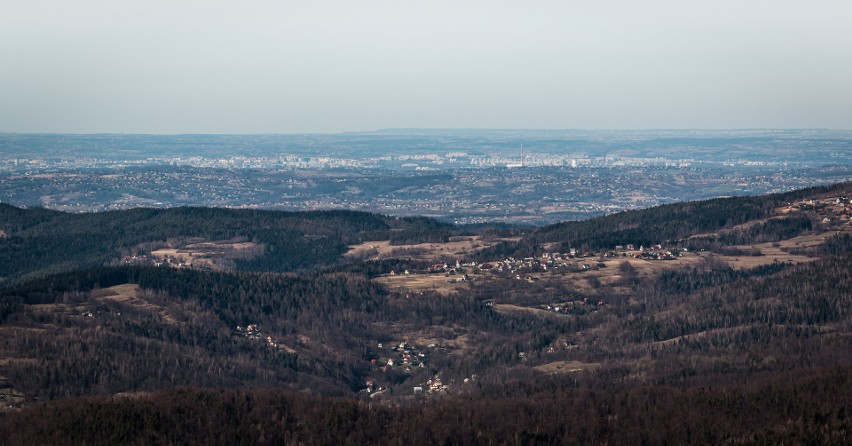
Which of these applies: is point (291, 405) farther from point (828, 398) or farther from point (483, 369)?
point (828, 398)

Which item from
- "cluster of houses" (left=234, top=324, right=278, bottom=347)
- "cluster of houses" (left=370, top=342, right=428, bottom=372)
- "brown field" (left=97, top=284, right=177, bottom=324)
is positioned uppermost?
"brown field" (left=97, top=284, right=177, bottom=324)

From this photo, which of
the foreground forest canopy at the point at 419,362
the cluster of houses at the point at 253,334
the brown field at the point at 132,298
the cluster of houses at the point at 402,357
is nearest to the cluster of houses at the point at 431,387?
the foreground forest canopy at the point at 419,362

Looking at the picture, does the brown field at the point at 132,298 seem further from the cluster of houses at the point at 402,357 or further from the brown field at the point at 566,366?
the brown field at the point at 566,366

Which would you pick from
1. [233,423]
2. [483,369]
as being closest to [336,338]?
[483,369]

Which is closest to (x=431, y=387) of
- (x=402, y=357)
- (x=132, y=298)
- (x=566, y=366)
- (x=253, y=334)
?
(x=566, y=366)

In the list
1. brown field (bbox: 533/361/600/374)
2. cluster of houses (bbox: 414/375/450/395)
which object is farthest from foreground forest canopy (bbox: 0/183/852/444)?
brown field (bbox: 533/361/600/374)

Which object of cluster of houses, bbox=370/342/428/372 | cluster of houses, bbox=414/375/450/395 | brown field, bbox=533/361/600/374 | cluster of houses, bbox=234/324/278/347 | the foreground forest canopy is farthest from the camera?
cluster of houses, bbox=234/324/278/347

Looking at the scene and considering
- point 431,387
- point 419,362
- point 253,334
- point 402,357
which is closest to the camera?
point 431,387

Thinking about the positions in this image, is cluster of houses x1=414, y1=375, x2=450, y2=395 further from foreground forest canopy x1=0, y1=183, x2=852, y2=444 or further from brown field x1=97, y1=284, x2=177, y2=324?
brown field x1=97, y1=284, x2=177, y2=324

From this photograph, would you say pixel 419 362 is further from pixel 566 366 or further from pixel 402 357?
pixel 566 366
